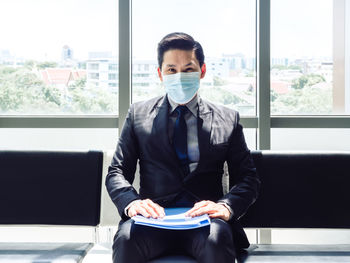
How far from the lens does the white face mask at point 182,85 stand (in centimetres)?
175

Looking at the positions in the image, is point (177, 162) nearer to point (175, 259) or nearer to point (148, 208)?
point (148, 208)

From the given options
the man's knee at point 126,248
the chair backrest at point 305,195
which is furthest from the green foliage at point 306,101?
the man's knee at point 126,248

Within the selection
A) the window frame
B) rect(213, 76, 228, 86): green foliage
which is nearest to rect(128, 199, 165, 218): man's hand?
the window frame

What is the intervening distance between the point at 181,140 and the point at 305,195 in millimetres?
776

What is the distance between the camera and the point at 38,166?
2.01 meters

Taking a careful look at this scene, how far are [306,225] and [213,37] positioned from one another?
1.35 metres

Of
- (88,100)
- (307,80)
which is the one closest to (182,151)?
(88,100)

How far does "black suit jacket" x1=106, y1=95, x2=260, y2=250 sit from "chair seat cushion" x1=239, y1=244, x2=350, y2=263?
0.10 m

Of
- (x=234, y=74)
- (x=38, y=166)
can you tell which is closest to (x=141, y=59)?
(x=234, y=74)

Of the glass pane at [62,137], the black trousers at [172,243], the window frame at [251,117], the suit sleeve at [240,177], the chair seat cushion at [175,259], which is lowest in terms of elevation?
the chair seat cushion at [175,259]

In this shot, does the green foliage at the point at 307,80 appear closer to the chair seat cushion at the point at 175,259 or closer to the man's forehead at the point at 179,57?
the man's forehead at the point at 179,57

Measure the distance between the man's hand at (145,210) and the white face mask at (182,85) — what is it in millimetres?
563

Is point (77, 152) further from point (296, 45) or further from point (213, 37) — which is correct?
point (296, 45)

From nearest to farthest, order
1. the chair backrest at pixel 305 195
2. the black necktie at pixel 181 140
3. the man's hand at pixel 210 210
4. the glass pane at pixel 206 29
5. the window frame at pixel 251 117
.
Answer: the man's hand at pixel 210 210 < the black necktie at pixel 181 140 < the chair backrest at pixel 305 195 < the window frame at pixel 251 117 < the glass pane at pixel 206 29
